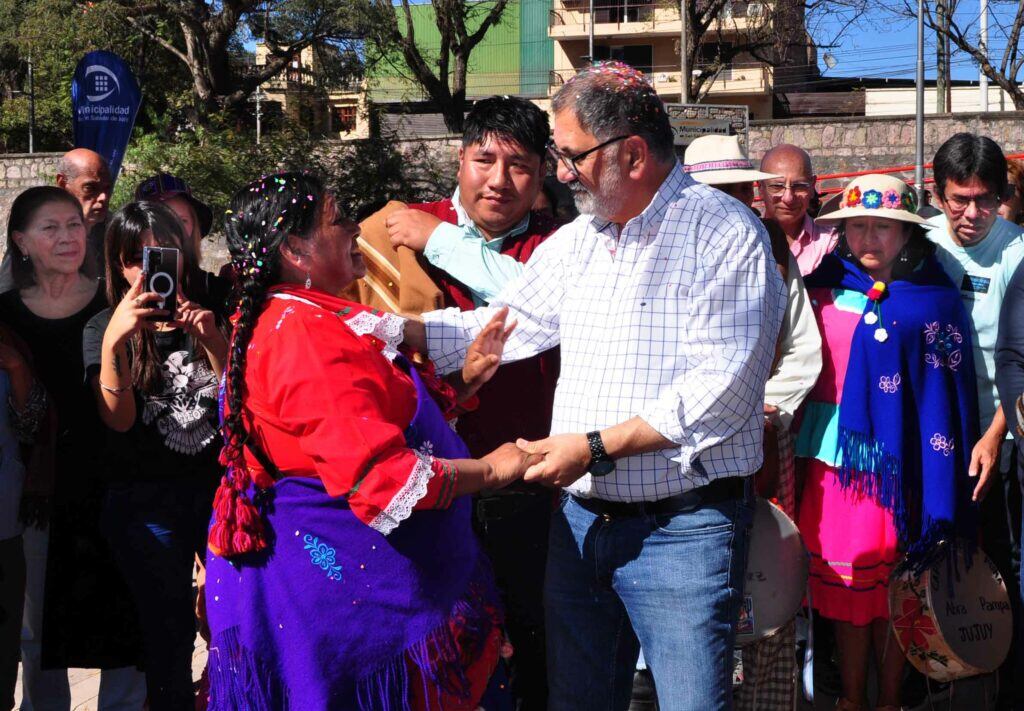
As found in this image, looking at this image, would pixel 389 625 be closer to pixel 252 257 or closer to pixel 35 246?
pixel 252 257

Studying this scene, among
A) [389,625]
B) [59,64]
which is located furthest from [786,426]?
[59,64]

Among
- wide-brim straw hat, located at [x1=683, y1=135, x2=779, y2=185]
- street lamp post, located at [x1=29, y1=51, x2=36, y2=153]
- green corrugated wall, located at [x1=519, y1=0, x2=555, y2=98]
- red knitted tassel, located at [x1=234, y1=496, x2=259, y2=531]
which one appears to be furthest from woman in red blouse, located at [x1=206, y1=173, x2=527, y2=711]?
green corrugated wall, located at [x1=519, y1=0, x2=555, y2=98]

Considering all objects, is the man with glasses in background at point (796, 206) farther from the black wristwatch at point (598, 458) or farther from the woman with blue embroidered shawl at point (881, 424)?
the black wristwatch at point (598, 458)

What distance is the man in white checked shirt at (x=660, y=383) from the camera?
8.39 ft

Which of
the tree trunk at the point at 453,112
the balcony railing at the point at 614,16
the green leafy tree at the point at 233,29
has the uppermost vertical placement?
the balcony railing at the point at 614,16

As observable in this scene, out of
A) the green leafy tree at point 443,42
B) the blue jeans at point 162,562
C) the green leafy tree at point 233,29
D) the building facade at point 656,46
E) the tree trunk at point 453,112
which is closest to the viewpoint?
the blue jeans at point 162,562

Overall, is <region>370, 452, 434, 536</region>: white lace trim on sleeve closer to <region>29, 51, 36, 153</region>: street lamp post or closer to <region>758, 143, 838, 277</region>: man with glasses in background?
<region>758, 143, 838, 277</region>: man with glasses in background

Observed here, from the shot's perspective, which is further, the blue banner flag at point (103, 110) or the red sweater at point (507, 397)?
the blue banner flag at point (103, 110)

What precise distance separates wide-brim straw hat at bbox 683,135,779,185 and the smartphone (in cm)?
225

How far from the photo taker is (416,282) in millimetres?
3480

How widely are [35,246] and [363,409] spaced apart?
2.18 m

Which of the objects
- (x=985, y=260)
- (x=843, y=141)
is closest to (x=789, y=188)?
(x=985, y=260)

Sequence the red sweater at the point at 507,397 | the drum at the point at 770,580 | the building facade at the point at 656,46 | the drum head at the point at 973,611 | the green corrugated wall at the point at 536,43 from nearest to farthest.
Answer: the drum at the point at 770,580 → the red sweater at the point at 507,397 → the drum head at the point at 973,611 → the building facade at the point at 656,46 → the green corrugated wall at the point at 536,43

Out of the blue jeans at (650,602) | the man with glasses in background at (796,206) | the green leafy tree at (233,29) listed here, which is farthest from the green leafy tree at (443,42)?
the blue jeans at (650,602)
